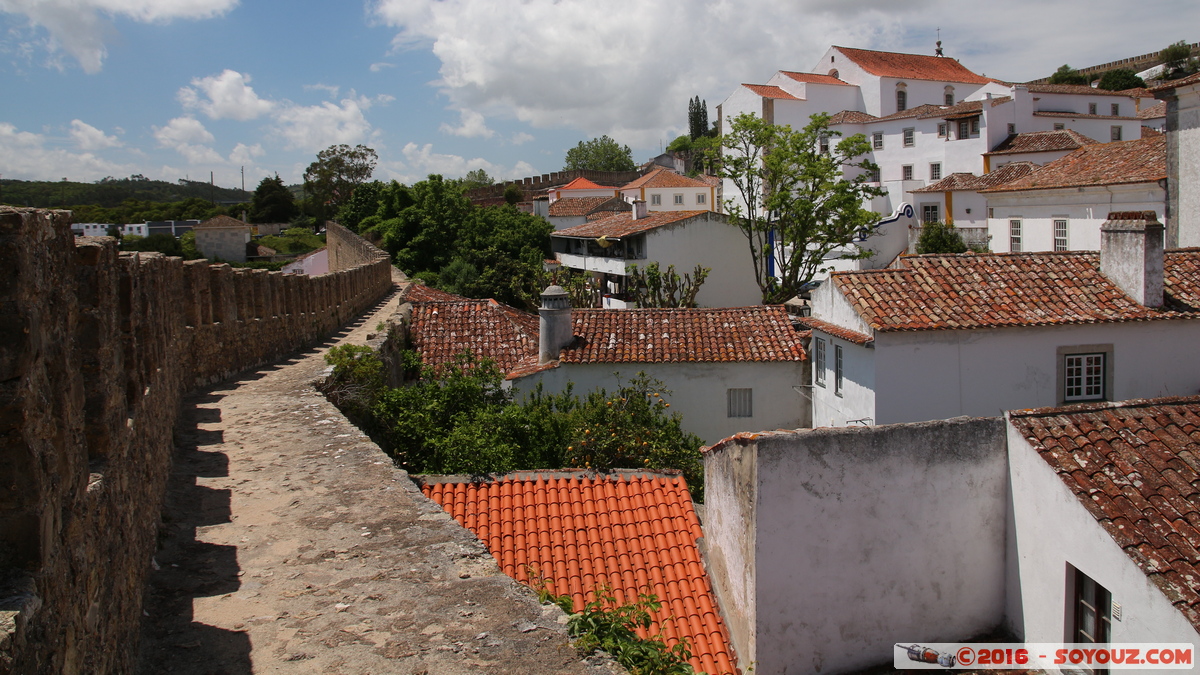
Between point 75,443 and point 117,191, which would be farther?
point 117,191

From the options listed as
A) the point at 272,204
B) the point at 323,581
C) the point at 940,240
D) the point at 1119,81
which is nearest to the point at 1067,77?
the point at 1119,81

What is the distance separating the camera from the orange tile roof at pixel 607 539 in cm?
902

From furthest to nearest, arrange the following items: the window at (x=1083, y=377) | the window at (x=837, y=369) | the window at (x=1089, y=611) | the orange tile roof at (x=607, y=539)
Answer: the window at (x=837, y=369) → the window at (x=1083, y=377) → the orange tile roof at (x=607, y=539) → the window at (x=1089, y=611)

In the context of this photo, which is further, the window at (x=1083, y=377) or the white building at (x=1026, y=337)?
the window at (x=1083, y=377)

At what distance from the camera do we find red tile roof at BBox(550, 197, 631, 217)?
5581 centimetres

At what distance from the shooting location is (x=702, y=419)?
1842 centimetres

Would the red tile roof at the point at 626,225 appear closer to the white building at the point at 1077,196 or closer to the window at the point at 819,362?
the white building at the point at 1077,196

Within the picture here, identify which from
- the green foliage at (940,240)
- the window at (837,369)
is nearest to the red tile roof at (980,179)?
the green foliage at (940,240)

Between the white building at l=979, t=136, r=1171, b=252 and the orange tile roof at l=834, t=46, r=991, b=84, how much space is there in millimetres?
24164

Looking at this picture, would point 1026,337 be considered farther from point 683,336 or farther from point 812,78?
point 812,78

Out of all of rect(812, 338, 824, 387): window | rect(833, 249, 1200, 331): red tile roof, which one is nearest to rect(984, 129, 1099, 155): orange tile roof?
rect(833, 249, 1200, 331): red tile roof

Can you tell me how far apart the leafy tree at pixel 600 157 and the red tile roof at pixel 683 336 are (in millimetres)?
92582

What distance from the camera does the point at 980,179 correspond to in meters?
37.2

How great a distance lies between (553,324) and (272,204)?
64.7 meters
